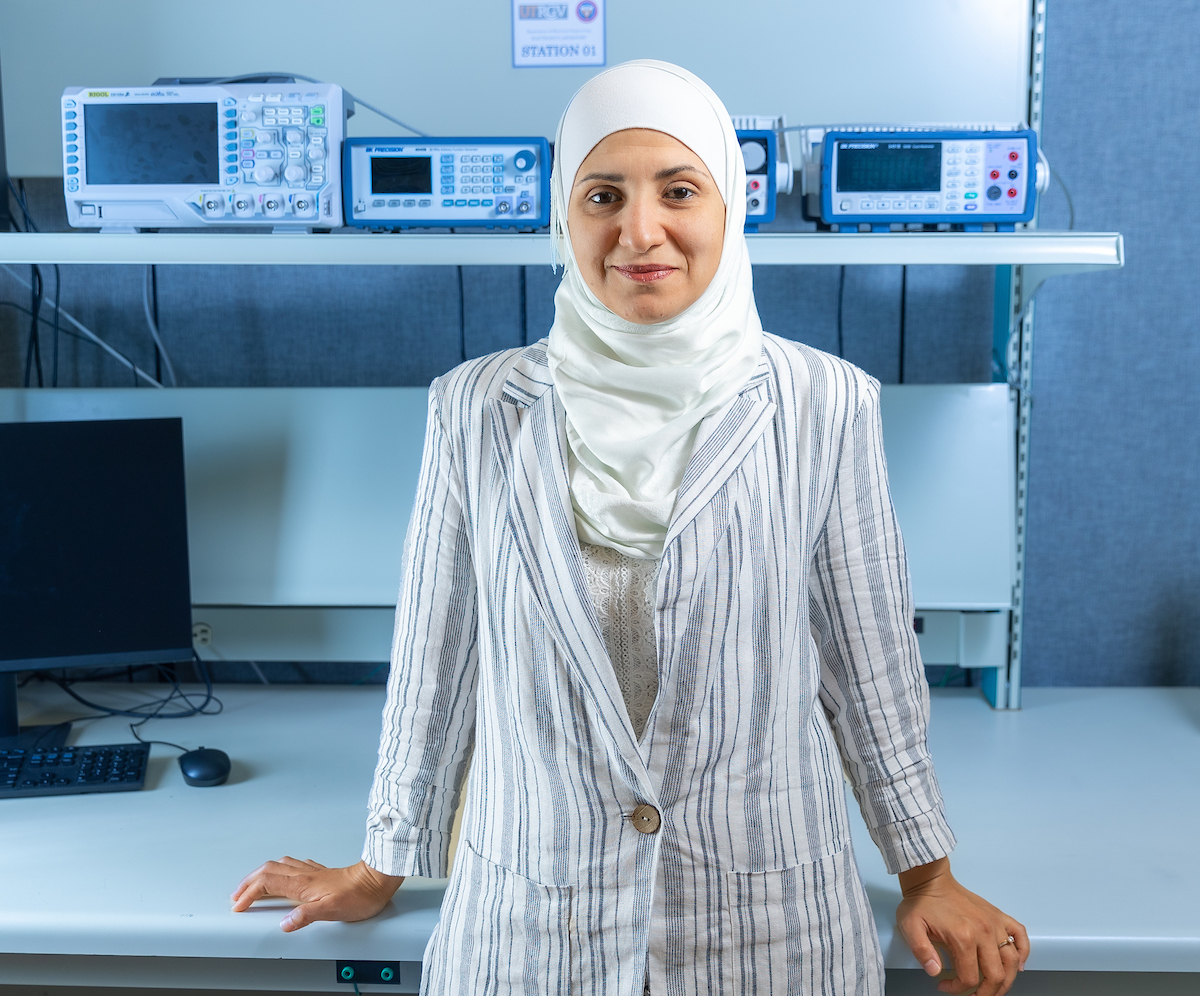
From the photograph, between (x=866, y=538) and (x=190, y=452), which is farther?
(x=190, y=452)

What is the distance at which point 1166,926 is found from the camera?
33.9 inches

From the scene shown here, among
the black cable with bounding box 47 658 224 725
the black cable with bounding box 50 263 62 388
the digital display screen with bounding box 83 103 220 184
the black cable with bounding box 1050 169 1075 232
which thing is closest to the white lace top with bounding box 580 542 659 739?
the digital display screen with bounding box 83 103 220 184

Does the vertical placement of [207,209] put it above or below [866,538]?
above

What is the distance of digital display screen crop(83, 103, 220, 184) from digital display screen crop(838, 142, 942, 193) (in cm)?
76

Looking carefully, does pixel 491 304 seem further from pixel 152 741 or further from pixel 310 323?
pixel 152 741

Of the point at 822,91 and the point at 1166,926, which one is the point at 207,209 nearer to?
the point at 822,91

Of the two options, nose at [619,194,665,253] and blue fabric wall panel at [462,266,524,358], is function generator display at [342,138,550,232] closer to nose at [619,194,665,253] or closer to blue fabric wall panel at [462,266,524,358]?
blue fabric wall panel at [462,266,524,358]

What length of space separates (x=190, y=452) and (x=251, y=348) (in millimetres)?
193

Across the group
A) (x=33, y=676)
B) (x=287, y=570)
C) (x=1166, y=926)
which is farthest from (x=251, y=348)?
(x=1166, y=926)

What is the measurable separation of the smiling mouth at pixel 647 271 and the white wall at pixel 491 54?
793 mm

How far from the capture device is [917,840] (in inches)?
32.0

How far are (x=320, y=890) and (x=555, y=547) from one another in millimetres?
413

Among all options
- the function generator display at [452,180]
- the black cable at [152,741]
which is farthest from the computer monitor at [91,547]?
the function generator display at [452,180]

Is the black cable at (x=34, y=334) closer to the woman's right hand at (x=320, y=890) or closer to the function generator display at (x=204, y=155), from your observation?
the function generator display at (x=204, y=155)
